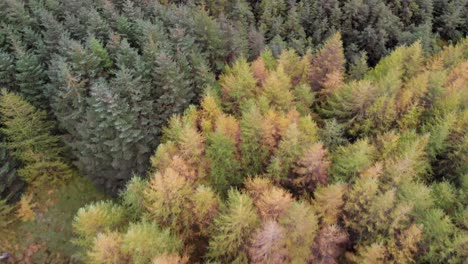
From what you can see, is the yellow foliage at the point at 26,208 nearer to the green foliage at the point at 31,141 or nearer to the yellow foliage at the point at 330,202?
the green foliage at the point at 31,141

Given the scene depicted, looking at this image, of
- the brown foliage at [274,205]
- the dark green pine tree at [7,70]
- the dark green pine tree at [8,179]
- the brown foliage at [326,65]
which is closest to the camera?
the brown foliage at [274,205]

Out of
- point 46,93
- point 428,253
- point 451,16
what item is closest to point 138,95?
point 46,93

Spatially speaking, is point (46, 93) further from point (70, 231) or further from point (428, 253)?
point (428, 253)

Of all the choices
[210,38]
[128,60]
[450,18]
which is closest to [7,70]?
[128,60]

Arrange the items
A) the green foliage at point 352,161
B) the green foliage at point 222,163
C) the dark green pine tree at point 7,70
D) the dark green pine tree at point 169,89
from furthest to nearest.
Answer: the dark green pine tree at point 7,70
the dark green pine tree at point 169,89
the green foliage at point 222,163
the green foliage at point 352,161

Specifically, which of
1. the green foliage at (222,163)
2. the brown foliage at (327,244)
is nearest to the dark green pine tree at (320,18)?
the green foliage at (222,163)

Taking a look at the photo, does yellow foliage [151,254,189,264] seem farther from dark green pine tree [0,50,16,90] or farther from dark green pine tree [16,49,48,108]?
dark green pine tree [0,50,16,90]

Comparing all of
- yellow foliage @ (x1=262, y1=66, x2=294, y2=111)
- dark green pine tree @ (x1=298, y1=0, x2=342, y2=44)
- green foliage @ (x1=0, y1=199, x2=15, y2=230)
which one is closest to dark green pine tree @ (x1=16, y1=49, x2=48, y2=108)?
green foliage @ (x1=0, y1=199, x2=15, y2=230)

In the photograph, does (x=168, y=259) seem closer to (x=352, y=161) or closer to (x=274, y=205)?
(x=274, y=205)
